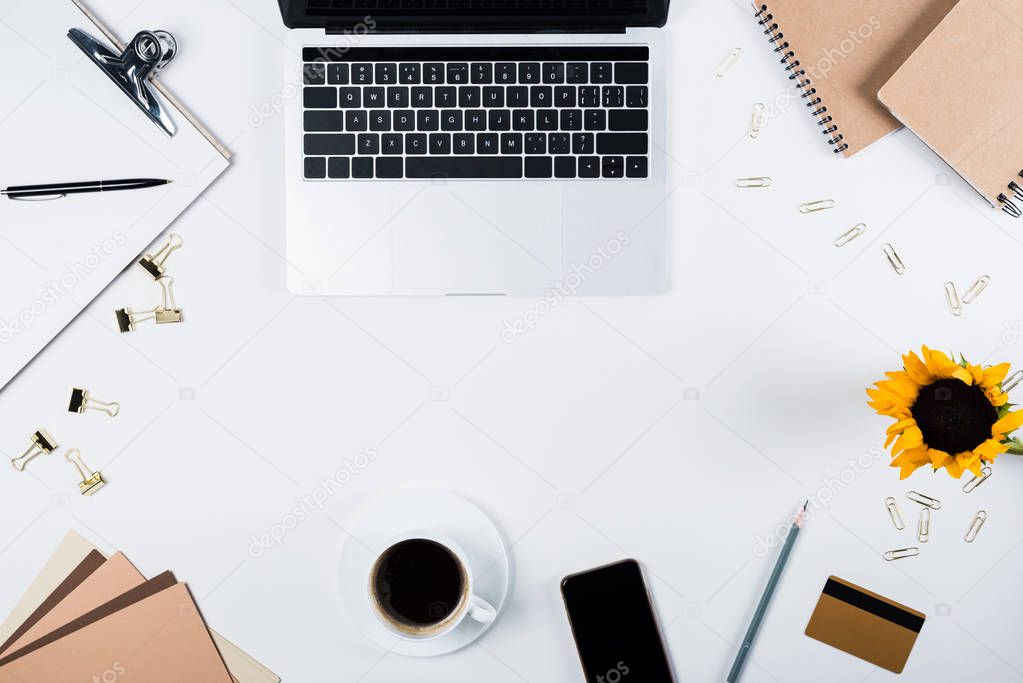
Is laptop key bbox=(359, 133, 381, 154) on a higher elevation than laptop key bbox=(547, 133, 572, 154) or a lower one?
lower

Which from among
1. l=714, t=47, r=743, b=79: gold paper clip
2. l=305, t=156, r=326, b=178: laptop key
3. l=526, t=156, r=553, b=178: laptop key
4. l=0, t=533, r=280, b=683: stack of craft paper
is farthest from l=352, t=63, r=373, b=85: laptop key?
l=0, t=533, r=280, b=683: stack of craft paper

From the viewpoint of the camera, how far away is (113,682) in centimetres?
95

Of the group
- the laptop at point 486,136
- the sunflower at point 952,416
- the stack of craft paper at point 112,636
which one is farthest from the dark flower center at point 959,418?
the stack of craft paper at point 112,636

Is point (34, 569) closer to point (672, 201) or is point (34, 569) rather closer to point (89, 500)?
point (89, 500)

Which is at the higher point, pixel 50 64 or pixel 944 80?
pixel 944 80

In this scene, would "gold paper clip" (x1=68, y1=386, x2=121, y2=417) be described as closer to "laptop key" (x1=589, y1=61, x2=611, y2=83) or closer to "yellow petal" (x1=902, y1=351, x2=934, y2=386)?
"laptop key" (x1=589, y1=61, x2=611, y2=83)

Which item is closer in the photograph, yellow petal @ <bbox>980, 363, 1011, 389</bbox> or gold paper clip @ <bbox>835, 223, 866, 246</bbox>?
yellow petal @ <bbox>980, 363, 1011, 389</bbox>

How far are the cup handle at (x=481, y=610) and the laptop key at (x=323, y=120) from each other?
59 centimetres

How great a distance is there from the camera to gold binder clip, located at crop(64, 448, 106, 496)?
37.4 inches

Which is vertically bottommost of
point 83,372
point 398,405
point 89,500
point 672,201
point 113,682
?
point 113,682

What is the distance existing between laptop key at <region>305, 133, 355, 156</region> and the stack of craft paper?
1.88 ft

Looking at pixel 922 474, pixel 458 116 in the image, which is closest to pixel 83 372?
pixel 458 116

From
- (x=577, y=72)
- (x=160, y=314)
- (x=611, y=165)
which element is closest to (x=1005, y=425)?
(x=611, y=165)

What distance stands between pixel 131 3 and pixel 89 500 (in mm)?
635
